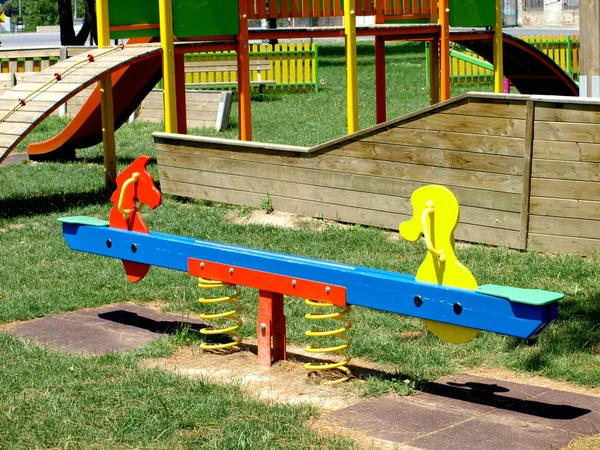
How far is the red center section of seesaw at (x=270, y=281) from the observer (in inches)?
198

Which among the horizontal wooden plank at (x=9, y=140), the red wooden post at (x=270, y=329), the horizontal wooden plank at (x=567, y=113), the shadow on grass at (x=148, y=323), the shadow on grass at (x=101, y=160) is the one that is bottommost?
the shadow on grass at (x=148, y=323)

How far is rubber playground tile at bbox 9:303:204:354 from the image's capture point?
5.93m

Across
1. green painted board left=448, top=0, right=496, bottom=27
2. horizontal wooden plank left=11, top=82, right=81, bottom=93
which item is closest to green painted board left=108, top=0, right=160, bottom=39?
horizontal wooden plank left=11, top=82, right=81, bottom=93

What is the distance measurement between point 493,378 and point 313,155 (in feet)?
14.8

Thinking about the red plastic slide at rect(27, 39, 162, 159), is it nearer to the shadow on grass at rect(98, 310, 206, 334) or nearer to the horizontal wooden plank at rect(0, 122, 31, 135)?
the horizontal wooden plank at rect(0, 122, 31, 135)

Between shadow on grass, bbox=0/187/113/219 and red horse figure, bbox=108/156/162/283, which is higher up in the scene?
red horse figure, bbox=108/156/162/283

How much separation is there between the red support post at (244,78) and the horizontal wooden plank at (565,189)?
4745 mm

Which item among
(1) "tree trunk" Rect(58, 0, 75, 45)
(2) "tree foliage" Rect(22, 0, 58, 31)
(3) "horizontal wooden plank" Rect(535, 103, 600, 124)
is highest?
(2) "tree foliage" Rect(22, 0, 58, 31)

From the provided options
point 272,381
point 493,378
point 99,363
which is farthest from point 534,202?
point 99,363

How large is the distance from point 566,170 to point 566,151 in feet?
0.48

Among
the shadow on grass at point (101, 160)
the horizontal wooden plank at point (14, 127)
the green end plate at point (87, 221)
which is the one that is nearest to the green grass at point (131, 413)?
the green end plate at point (87, 221)

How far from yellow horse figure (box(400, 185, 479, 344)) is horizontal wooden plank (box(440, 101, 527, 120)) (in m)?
3.37

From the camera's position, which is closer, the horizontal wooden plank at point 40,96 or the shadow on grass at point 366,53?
the horizontal wooden plank at point 40,96

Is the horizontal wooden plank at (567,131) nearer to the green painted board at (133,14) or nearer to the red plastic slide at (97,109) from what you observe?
the green painted board at (133,14)
